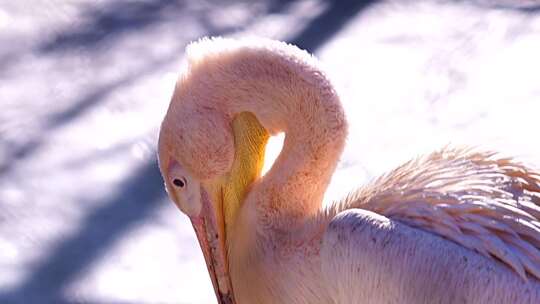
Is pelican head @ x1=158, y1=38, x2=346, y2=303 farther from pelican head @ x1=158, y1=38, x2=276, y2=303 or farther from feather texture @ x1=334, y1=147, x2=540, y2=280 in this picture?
feather texture @ x1=334, y1=147, x2=540, y2=280

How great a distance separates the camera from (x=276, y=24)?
4309 mm

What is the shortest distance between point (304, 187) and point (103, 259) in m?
0.93

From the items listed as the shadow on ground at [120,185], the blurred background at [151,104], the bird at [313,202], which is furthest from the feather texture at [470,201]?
the shadow on ground at [120,185]

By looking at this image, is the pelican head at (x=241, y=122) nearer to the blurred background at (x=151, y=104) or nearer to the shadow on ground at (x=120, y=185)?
the blurred background at (x=151, y=104)

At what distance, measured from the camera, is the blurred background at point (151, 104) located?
10.1ft

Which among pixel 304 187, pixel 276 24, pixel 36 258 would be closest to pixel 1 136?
pixel 36 258

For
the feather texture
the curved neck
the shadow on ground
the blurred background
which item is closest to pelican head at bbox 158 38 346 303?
the curved neck

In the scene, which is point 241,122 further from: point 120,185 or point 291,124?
point 120,185

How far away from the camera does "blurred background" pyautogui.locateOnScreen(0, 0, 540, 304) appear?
3.07 metres

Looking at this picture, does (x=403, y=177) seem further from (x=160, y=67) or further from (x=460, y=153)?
(x=160, y=67)

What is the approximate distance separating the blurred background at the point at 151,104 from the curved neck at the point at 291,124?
66 centimetres

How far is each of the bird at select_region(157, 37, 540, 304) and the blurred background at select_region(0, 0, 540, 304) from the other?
63 cm

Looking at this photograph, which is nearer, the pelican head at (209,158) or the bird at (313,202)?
the bird at (313,202)

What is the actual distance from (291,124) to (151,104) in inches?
62.0
